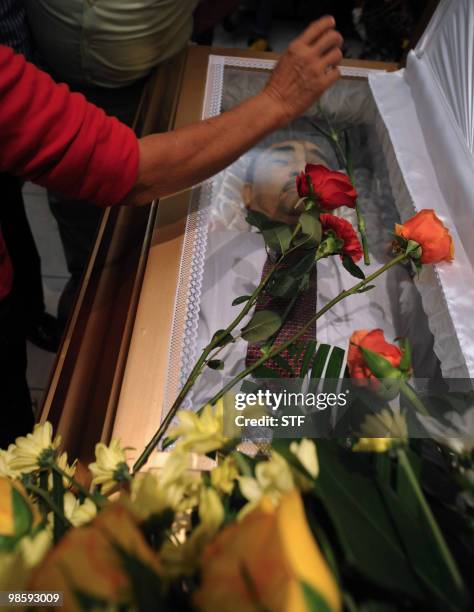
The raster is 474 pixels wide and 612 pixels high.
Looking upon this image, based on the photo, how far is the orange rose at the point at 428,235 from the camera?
0.49m

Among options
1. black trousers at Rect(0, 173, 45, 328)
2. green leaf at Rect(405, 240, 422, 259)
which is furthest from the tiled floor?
green leaf at Rect(405, 240, 422, 259)

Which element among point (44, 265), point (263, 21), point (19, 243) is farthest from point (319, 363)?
point (263, 21)

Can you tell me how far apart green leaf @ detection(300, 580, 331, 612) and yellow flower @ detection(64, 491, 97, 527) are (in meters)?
0.15

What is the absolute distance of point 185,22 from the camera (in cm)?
92

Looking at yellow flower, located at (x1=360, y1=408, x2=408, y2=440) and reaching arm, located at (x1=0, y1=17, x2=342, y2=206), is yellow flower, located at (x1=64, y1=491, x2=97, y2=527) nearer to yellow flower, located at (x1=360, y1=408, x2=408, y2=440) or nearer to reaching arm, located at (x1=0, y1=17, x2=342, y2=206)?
Answer: yellow flower, located at (x1=360, y1=408, x2=408, y2=440)

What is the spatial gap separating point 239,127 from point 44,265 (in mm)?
1007

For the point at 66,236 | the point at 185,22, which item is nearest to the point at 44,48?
the point at 185,22

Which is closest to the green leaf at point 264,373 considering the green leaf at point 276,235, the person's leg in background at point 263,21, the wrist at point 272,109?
the green leaf at point 276,235

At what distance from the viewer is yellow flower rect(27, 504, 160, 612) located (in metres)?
0.19

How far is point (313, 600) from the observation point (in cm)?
18

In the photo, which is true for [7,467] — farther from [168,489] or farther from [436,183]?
[436,183]

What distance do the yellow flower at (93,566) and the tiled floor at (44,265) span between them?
112 cm

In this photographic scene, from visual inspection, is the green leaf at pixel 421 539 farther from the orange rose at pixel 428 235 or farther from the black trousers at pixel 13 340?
the black trousers at pixel 13 340

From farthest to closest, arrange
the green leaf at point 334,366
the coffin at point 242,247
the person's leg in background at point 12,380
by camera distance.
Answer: the person's leg in background at point 12,380 < the coffin at point 242,247 < the green leaf at point 334,366
